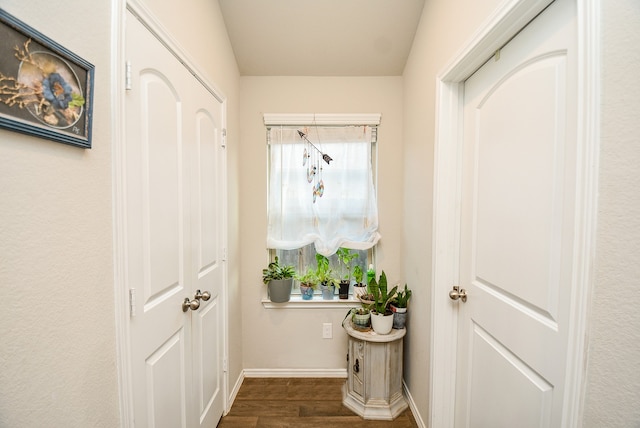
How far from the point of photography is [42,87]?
57 centimetres

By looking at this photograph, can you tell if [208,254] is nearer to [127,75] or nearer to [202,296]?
[202,296]

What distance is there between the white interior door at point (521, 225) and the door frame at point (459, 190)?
0.20 feet

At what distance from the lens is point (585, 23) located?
0.64m

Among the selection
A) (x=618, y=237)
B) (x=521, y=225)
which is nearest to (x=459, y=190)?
(x=521, y=225)

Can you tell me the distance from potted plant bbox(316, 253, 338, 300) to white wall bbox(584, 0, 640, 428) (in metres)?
1.65

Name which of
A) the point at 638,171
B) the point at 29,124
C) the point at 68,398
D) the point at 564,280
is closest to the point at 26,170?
the point at 29,124

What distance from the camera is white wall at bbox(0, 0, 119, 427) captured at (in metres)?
0.53

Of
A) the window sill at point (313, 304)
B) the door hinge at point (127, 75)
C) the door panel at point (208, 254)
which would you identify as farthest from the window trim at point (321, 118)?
the window sill at point (313, 304)

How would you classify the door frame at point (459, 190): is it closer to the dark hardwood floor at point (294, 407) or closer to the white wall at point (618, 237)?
the white wall at point (618, 237)

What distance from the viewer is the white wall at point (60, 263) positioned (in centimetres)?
53

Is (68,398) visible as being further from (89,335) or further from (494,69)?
(494,69)

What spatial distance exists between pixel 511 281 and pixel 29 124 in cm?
145

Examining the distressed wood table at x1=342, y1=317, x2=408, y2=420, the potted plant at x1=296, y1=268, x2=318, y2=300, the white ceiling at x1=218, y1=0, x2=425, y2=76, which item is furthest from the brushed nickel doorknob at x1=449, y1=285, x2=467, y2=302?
the white ceiling at x1=218, y1=0, x2=425, y2=76

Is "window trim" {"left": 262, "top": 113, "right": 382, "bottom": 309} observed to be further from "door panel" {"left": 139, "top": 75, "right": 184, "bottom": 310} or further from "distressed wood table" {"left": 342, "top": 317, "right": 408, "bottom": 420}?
"door panel" {"left": 139, "top": 75, "right": 184, "bottom": 310}
